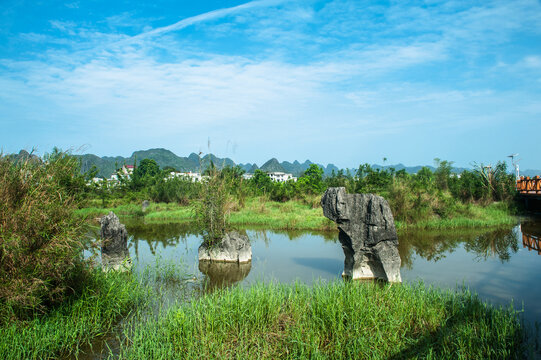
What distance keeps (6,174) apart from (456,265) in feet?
30.2

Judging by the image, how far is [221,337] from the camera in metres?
4.48

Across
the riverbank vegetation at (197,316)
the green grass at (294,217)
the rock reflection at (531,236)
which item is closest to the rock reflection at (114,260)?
the riverbank vegetation at (197,316)

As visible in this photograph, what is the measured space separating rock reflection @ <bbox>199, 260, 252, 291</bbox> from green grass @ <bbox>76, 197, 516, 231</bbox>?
9.44 feet

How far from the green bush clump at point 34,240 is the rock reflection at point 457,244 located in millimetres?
7359

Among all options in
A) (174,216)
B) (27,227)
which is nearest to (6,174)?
(27,227)

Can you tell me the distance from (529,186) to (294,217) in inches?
471

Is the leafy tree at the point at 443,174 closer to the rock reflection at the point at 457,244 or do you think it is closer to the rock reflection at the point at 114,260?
the rock reflection at the point at 457,244

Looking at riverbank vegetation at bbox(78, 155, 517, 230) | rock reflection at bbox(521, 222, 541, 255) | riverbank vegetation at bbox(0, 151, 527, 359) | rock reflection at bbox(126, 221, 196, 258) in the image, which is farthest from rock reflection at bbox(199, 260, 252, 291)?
rock reflection at bbox(521, 222, 541, 255)

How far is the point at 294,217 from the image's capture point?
15.7 m

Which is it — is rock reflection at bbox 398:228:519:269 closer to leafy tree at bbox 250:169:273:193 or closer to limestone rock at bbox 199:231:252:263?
limestone rock at bbox 199:231:252:263

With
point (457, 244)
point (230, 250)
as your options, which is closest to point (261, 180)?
point (457, 244)

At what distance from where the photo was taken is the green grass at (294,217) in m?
14.2

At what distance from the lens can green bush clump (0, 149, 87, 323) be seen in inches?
168

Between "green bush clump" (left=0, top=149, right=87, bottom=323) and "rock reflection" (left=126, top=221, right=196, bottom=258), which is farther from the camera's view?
"rock reflection" (left=126, top=221, right=196, bottom=258)
